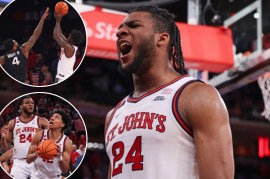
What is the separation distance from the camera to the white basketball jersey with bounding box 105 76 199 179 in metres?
2.09

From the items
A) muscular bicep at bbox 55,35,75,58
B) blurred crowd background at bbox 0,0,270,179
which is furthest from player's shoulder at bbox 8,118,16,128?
blurred crowd background at bbox 0,0,270,179

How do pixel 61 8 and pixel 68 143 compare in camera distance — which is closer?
pixel 68 143

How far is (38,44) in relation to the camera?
8.91 ft

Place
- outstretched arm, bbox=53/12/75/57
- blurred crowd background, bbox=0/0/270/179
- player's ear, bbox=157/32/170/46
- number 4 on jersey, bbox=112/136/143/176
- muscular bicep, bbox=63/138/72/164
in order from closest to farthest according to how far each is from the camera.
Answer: number 4 on jersey, bbox=112/136/143/176
player's ear, bbox=157/32/170/46
muscular bicep, bbox=63/138/72/164
outstretched arm, bbox=53/12/75/57
blurred crowd background, bbox=0/0/270/179

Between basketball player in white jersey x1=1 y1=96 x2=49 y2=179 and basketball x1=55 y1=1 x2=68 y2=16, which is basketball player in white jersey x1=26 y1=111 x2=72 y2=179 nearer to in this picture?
basketball player in white jersey x1=1 y1=96 x2=49 y2=179

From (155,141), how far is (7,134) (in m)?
0.84

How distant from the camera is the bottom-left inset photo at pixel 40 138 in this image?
254 centimetres

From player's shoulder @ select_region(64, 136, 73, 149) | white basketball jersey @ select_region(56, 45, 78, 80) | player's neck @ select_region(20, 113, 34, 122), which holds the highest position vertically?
white basketball jersey @ select_region(56, 45, 78, 80)

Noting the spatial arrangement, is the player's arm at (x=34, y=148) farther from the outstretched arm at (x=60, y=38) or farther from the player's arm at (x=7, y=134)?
the outstretched arm at (x=60, y=38)

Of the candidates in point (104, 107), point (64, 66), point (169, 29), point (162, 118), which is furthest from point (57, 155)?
point (104, 107)

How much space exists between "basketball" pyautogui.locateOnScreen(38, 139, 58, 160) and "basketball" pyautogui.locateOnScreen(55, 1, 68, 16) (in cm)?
65

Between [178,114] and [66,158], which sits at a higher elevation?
[178,114]

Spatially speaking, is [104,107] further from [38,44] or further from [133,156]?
[133,156]

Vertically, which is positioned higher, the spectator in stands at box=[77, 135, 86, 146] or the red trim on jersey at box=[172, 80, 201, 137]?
the red trim on jersey at box=[172, 80, 201, 137]
